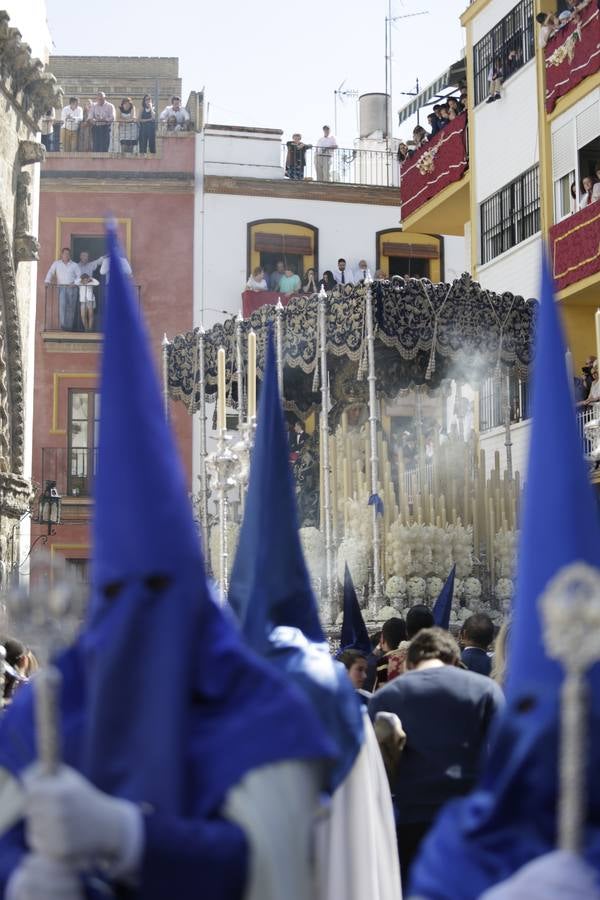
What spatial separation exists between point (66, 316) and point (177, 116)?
481 centimetres

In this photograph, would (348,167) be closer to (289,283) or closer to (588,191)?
(289,283)

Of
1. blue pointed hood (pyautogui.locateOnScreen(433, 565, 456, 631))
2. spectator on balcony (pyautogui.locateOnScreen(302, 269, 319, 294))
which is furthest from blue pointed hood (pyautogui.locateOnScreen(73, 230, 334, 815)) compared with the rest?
spectator on balcony (pyautogui.locateOnScreen(302, 269, 319, 294))

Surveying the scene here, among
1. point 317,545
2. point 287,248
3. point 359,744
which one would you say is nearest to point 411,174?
point 287,248

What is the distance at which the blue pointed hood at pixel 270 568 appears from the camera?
Answer: 11.9 ft

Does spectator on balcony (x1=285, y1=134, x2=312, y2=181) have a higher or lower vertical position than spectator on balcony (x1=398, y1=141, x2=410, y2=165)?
higher

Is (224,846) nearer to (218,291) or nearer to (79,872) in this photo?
(79,872)

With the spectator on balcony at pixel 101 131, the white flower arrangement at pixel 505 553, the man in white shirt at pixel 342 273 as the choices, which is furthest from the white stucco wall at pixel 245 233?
the white flower arrangement at pixel 505 553

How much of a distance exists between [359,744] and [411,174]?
21689 mm

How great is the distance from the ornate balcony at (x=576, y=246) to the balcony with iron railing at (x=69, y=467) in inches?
418

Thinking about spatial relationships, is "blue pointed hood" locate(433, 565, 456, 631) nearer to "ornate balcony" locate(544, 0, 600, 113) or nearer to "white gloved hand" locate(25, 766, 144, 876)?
"white gloved hand" locate(25, 766, 144, 876)

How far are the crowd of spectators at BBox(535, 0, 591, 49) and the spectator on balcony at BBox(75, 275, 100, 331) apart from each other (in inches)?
402

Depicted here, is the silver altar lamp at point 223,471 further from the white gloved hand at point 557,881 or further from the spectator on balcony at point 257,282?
the spectator on balcony at point 257,282

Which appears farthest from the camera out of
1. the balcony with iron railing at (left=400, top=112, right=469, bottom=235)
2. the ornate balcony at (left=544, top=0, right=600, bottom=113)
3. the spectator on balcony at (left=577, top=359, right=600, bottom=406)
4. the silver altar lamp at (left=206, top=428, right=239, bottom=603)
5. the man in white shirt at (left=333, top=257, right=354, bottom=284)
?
the man in white shirt at (left=333, top=257, right=354, bottom=284)

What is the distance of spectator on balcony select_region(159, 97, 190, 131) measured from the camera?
29125 millimetres
